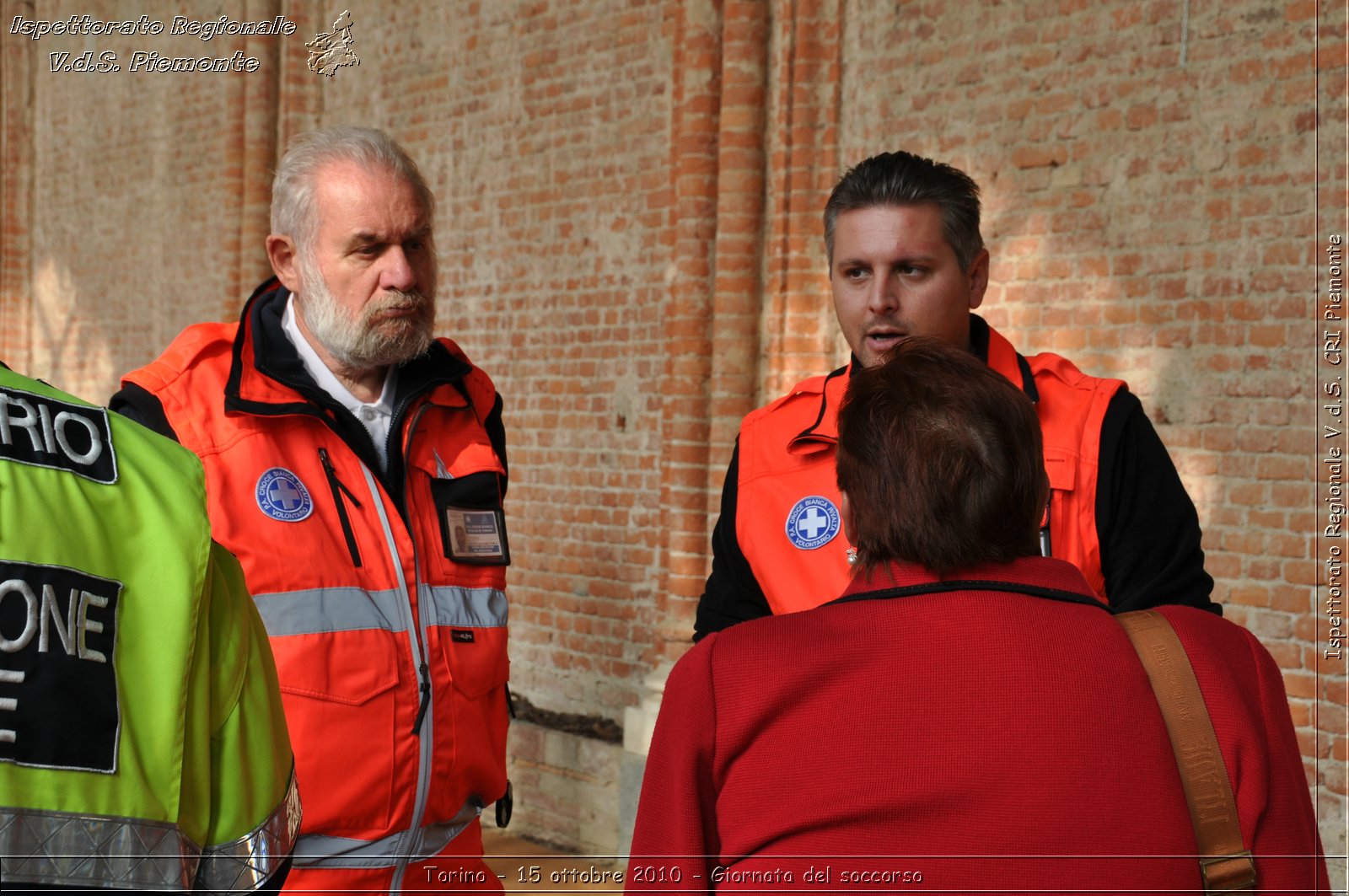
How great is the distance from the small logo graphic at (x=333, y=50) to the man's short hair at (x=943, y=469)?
7.17m

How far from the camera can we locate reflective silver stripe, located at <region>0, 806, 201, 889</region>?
3.24ft

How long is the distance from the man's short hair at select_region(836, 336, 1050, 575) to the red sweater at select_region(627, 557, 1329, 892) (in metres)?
0.04

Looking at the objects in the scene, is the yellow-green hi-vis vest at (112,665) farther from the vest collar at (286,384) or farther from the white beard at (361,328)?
the white beard at (361,328)

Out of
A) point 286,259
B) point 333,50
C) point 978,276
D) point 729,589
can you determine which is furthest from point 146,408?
point 333,50

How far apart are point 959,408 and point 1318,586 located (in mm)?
3136

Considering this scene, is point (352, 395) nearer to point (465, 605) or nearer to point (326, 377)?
point (326, 377)

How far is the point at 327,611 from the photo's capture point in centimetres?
227

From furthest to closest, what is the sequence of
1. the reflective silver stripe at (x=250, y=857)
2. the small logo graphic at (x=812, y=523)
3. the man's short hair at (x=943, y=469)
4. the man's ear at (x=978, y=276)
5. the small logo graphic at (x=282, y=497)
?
1. the man's ear at (x=978, y=276)
2. the small logo graphic at (x=282, y=497)
3. the small logo graphic at (x=812, y=523)
4. the man's short hair at (x=943, y=469)
5. the reflective silver stripe at (x=250, y=857)

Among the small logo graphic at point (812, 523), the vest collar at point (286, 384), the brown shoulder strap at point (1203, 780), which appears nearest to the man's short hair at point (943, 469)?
the brown shoulder strap at point (1203, 780)

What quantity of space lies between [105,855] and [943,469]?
94 cm

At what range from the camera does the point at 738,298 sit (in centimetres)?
562

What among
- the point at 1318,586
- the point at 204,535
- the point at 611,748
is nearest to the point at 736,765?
the point at 204,535

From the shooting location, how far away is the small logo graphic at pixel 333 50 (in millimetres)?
7961

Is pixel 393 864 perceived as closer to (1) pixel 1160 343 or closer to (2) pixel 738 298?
(1) pixel 1160 343
